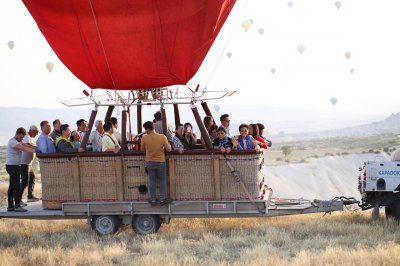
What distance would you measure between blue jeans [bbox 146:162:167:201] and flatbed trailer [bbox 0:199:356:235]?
318 mm

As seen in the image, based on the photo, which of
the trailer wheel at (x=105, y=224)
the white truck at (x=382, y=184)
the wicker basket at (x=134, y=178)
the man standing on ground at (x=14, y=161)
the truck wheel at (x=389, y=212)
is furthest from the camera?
the man standing on ground at (x=14, y=161)

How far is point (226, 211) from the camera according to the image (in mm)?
11062

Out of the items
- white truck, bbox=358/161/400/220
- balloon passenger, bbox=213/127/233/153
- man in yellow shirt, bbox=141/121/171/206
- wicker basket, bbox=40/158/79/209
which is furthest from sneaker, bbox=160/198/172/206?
white truck, bbox=358/161/400/220

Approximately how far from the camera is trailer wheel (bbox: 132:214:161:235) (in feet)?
37.7

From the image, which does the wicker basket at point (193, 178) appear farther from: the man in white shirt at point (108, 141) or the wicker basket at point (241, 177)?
the man in white shirt at point (108, 141)

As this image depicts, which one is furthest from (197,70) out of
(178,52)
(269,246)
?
(269,246)

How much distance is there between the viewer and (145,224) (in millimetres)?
11539

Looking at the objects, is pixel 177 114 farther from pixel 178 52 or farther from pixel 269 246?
pixel 269 246

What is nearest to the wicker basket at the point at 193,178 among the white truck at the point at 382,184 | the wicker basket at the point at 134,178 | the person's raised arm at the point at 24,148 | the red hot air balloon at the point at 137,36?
the wicker basket at the point at 134,178

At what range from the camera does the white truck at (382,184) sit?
11.2m

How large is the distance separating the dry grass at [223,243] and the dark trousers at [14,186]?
607mm

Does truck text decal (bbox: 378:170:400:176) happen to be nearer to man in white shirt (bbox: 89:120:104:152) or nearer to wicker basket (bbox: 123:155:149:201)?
wicker basket (bbox: 123:155:149:201)

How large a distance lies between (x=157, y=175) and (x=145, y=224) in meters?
1.03

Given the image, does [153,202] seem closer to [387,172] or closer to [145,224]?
[145,224]
